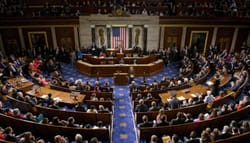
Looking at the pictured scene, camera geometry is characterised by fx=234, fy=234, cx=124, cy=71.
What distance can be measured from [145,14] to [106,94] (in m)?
9.55

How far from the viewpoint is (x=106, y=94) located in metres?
9.92

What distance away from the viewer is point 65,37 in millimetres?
18031

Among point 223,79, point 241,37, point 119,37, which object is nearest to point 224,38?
point 241,37

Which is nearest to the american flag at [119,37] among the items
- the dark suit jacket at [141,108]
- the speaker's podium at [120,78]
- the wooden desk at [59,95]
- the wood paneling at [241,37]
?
the speaker's podium at [120,78]

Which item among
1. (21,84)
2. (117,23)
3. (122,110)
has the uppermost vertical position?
(117,23)

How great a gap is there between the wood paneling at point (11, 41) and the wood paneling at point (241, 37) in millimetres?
17029

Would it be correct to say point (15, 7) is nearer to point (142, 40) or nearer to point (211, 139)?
point (142, 40)

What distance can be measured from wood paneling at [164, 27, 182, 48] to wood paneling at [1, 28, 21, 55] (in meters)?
11.2

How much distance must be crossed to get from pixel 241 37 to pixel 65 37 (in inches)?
551

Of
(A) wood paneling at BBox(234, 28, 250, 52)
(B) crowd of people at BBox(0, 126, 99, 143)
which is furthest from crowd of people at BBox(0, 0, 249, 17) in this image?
(B) crowd of people at BBox(0, 126, 99, 143)

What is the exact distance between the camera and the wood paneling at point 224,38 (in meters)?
18.4

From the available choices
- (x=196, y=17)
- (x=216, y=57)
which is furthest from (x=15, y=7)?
(x=216, y=57)

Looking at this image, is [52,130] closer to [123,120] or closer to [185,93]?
[123,120]

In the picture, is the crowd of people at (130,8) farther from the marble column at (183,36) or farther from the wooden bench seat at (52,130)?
the wooden bench seat at (52,130)
